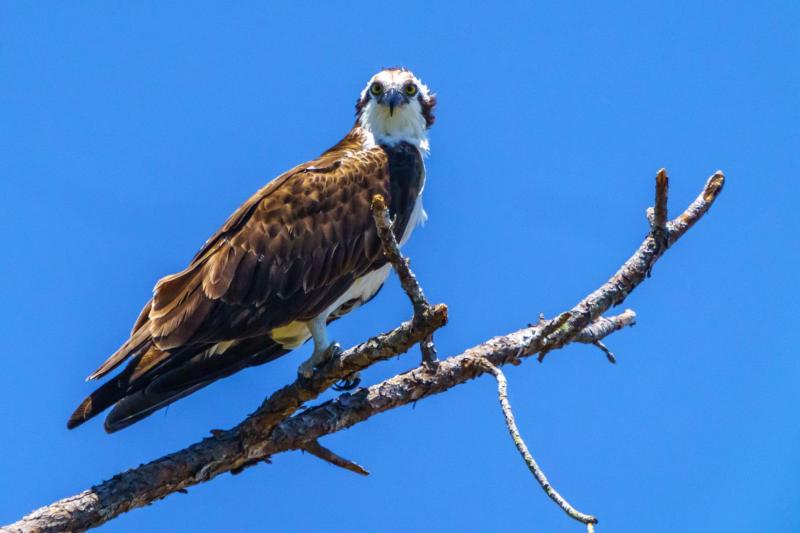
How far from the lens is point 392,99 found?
27.3 feet

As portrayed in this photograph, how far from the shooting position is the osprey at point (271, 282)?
6590mm

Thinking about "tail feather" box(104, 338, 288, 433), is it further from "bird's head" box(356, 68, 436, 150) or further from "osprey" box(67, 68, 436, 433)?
"bird's head" box(356, 68, 436, 150)

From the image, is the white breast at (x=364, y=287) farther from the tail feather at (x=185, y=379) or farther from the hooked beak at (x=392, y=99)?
the hooked beak at (x=392, y=99)

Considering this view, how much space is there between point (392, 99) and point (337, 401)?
2.99m

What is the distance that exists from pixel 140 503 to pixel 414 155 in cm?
352

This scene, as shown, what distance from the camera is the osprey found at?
6590 mm

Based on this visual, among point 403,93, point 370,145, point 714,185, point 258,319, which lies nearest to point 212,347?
point 258,319

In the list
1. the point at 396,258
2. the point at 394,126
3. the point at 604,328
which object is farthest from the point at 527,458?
the point at 394,126

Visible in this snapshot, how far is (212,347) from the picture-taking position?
7.11 meters

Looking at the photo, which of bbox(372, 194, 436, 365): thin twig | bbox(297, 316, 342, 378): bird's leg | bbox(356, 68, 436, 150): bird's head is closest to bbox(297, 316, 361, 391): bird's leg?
bbox(297, 316, 342, 378): bird's leg

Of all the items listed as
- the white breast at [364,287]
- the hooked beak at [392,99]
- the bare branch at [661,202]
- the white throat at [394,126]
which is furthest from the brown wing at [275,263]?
the bare branch at [661,202]

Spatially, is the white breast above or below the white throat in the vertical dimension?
below

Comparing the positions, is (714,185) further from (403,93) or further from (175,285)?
(175,285)

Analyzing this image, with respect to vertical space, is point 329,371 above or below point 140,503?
above
